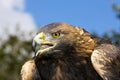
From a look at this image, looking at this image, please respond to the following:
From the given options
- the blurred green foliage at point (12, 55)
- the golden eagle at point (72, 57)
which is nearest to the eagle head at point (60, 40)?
the golden eagle at point (72, 57)

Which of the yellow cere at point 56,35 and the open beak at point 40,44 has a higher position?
the yellow cere at point 56,35

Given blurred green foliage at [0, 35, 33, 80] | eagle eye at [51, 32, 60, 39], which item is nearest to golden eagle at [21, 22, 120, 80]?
eagle eye at [51, 32, 60, 39]

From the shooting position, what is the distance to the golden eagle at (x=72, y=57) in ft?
21.5

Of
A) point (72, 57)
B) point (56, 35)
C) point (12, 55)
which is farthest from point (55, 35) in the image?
point (12, 55)

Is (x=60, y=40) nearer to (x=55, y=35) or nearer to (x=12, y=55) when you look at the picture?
(x=55, y=35)

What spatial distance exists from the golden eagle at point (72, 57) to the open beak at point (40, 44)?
1cm

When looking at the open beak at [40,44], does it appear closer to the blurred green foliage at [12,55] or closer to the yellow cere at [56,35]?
the yellow cere at [56,35]

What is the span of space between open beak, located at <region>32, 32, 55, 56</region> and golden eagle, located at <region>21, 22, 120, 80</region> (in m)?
0.01

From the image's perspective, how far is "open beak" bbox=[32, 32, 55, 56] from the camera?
6.21 meters

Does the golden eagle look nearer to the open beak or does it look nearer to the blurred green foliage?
the open beak

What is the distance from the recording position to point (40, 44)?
6316 millimetres

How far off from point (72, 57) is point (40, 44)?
0.76 metres

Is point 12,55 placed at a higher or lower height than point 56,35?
higher

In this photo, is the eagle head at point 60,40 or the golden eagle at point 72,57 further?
the golden eagle at point 72,57
